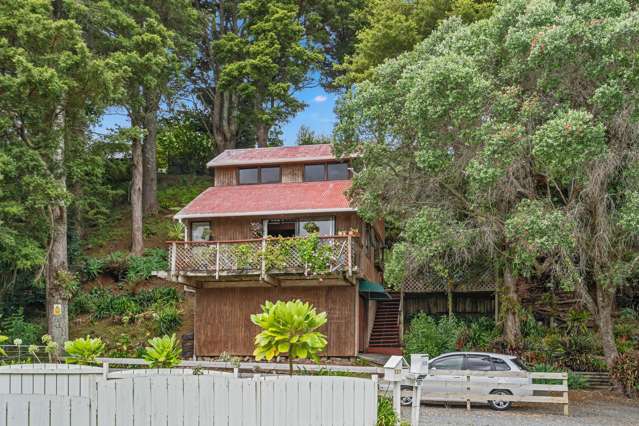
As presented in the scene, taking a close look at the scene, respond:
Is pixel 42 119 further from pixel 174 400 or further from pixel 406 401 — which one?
pixel 174 400

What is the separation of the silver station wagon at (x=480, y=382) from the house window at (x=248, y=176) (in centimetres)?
1421

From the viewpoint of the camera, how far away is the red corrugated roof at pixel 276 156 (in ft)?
96.3

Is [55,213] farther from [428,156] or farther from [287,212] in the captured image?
[428,156]

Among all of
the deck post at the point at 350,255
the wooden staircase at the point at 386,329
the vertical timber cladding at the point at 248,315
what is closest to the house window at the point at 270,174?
the vertical timber cladding at the point at 248,315

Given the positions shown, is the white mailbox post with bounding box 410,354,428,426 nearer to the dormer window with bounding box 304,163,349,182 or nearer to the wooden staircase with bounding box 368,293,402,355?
the wooden staircase with bounding box 368,293,402,355

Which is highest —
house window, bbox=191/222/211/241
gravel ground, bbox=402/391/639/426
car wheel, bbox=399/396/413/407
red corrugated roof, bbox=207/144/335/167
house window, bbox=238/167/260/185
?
red corrugated roof, bbox=207/144/335/167

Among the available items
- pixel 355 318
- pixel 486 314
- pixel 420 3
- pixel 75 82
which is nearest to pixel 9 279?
pixel 75 82

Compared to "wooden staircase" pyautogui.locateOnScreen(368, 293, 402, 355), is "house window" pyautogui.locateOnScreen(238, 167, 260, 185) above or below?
above

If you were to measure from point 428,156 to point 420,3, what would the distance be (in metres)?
19.3

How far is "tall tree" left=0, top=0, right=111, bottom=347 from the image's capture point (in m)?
24.3

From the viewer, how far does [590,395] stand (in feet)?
66.8

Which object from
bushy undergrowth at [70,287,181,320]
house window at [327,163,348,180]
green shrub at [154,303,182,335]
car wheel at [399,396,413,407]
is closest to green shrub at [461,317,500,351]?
house window at [327,163,348,180]

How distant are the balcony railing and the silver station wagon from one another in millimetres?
6338

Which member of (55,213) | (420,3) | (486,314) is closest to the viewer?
(55,213)
